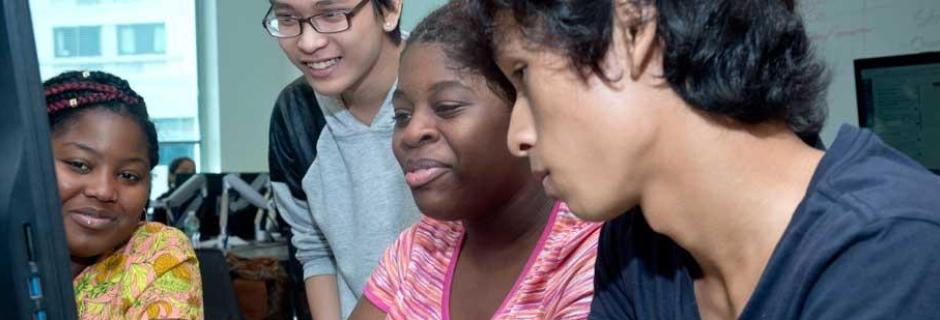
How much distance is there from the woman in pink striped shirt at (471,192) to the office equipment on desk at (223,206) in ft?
8.23

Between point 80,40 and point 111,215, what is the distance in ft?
13.4

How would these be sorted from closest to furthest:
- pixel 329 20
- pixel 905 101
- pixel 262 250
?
pixel 329 20, pixel 905 101, pixel 262 250

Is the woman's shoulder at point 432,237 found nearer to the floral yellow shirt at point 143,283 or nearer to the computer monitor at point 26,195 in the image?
the floral yellow shirt at point 143,283

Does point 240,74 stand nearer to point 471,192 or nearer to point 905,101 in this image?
point 905,101

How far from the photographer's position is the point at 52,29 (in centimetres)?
514

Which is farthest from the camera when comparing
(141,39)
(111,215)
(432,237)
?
(141,39)

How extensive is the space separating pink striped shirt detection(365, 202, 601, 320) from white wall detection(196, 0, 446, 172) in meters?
3.92

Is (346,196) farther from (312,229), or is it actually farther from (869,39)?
(869,39)

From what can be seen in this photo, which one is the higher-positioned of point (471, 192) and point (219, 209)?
point (471, 192)

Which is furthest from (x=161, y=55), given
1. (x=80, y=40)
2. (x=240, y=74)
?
(x=240, y=74)

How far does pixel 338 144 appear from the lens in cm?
162

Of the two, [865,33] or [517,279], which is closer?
[517,279]

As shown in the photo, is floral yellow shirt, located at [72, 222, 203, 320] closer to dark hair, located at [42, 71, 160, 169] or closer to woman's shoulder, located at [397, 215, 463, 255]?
dark hair, located at [42, 71, 160, 169]

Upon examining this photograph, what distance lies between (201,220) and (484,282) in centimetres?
265
